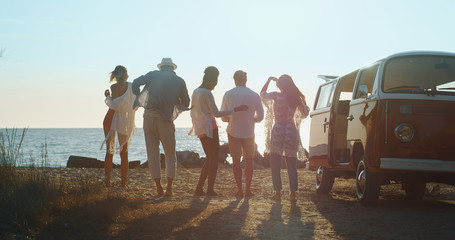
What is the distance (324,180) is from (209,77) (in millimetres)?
3228

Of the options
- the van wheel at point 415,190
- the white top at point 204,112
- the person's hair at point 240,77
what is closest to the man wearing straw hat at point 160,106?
the white top at point 204,112

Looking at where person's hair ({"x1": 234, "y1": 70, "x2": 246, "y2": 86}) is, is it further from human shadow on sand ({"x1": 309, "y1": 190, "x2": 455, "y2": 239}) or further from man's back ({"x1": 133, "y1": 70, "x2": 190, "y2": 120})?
human shadow on sand ({"x1": 309, "y1": 190, "x2": 455, "y2": 239})

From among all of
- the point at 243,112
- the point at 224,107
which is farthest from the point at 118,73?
the point at 243,112

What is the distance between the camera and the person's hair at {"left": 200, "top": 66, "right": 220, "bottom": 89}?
9.06 metres

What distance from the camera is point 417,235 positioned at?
19.6ft

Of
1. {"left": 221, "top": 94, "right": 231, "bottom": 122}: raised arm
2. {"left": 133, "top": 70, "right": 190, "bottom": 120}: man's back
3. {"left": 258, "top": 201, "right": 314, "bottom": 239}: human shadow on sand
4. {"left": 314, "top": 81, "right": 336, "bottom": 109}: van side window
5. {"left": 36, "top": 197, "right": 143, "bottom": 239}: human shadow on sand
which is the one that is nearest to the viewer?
{"left": 36, "top": 197, "right": 143, "bottom": 239}: human shadow on sand

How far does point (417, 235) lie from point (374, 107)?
2185 mm

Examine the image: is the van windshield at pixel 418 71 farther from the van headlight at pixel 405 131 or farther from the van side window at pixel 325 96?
the van side window at pixel 325 96

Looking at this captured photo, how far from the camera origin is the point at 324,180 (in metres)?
10.5

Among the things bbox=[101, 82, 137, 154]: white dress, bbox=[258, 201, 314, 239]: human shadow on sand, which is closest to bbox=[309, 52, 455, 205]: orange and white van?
bbox=[258, 201, 314, 239]: human shadow on sand

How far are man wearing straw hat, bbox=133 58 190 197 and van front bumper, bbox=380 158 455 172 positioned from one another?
132 inches

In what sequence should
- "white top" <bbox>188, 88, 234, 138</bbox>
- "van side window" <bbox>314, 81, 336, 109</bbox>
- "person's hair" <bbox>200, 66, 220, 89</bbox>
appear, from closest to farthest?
"white top" <bbox>188, 88, 234, 138</bbox>
"person's hair" <bbox>200, 66, 220, 89</bbox>
"van side window" <bbox>314, 81, 336, 109</bbox>

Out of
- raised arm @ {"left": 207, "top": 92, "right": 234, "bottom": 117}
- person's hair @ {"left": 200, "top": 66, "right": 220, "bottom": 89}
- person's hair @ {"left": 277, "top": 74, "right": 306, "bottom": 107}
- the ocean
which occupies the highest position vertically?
person's hair @ {"left": 200, "top": 66, "right": 220, "bottom": 89}

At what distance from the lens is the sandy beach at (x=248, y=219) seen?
19.0ft
